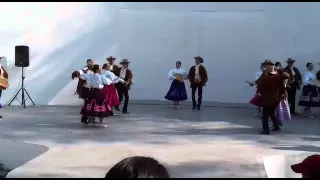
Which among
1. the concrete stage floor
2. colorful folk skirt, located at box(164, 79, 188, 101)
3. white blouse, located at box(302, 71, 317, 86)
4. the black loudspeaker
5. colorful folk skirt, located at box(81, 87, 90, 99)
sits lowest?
the concrete stage floor

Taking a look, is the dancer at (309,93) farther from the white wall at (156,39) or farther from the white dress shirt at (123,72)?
the white dress shirt at (123,72)

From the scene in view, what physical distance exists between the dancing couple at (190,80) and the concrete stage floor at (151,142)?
811mm

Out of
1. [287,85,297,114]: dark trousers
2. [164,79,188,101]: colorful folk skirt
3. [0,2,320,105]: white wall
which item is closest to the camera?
[287,85,297,114]: dark trousers

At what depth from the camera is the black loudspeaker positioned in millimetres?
14227

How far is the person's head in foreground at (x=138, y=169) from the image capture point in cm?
159

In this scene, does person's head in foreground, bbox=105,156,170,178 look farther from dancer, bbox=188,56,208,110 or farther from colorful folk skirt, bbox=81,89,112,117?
dancer, bbox=188,56,208,110

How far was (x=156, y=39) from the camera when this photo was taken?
1576 cm

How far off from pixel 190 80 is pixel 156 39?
250 cm

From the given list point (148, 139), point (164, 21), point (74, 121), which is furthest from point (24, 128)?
point (164, 21)

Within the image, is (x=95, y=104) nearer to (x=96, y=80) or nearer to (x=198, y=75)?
(x=96, y=80)

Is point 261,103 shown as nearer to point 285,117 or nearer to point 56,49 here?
point 285,117

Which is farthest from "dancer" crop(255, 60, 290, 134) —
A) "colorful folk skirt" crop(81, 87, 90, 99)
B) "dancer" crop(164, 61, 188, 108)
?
"dancer" crop(164, 61, 188, 108)

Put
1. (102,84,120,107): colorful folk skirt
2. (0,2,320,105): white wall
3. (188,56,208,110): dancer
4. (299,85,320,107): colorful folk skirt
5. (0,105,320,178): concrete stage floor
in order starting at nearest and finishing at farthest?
(0,105,320,178): concrete stage floor → (102,84,120,107): colorful folk skirt → (299,85,320,107): colorful folk skirt → (188,56,208,110): dancer → (0,2,320,105): white wall

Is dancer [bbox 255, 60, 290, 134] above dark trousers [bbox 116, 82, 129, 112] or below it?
above
